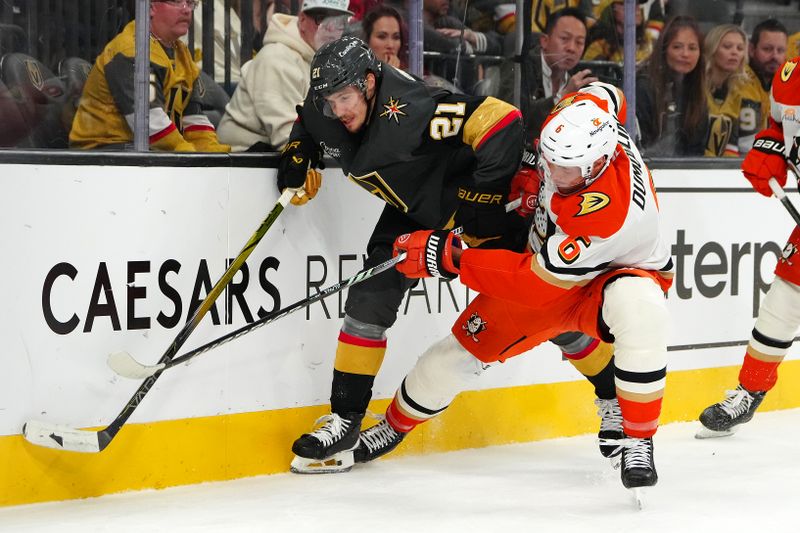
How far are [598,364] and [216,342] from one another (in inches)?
42.5

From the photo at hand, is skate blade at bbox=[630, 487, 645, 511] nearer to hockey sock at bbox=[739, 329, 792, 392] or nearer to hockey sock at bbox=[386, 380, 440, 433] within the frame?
hockey sock at bbox=[386, 380, 440, 433]

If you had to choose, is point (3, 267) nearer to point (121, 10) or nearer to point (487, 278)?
point (121, 10)

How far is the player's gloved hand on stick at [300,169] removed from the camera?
3.14 meters

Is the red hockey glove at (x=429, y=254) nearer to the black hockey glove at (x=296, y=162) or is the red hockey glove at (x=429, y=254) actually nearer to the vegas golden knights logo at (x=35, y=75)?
the black hockey glove at (x=296, y=162)

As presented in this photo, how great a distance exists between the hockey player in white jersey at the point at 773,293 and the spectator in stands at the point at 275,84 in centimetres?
135

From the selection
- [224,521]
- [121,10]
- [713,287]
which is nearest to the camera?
[224,521]

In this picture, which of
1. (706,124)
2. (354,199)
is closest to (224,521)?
(354,199)

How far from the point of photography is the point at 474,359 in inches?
124

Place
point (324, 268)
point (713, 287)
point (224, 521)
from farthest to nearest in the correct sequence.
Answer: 1. point (713, 287)
2. point (324, 268)
3. point (224, 521)

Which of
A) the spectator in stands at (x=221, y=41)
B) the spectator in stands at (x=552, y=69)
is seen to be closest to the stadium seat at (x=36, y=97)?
the spectator in stands at (x=221, y=41)

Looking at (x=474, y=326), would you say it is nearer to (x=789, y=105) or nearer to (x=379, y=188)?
(x=379, y=188)

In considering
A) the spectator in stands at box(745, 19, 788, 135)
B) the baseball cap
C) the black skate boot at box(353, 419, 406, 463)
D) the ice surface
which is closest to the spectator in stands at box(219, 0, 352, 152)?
the baseball cap

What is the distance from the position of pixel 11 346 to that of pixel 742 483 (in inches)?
73.2

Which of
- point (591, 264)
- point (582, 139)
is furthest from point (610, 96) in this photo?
point (591, 264)
